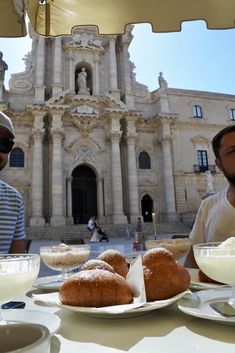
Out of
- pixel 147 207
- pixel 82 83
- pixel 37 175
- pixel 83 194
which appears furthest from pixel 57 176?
pixel 82 83

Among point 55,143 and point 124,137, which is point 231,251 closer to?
point 55,143

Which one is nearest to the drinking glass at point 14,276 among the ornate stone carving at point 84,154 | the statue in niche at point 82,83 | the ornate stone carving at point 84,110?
the ornate stone carving at point 84,154

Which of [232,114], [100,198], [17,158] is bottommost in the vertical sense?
[100,198]

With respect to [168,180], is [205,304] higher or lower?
lower

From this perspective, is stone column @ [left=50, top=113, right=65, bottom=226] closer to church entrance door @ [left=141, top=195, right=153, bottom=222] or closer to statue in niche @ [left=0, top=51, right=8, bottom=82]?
statue in niche @ [left=0, top=51, right=8, bottom=82]

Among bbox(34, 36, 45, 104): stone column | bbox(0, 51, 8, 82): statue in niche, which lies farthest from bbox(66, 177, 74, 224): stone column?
bbox(0, 51, 8, 82): statue in niche

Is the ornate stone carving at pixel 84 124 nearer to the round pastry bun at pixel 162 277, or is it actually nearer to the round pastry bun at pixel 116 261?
the round pastry bun at pixel 116 261

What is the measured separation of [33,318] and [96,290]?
242 millimetres

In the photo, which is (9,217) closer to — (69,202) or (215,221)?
(215,221)

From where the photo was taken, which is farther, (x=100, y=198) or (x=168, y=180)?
(x=168, y=180)

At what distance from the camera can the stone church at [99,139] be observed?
2056cm

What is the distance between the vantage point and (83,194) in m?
22.3

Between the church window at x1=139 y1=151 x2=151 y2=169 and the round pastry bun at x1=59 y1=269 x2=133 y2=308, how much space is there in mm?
22358

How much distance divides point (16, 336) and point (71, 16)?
2932mm
